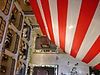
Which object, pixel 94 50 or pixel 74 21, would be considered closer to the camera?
pixel 74 21

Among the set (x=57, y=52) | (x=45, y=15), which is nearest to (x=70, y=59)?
(x=57, y=52)

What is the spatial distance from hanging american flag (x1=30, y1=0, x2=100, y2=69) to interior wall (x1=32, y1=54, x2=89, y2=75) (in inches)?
42.5

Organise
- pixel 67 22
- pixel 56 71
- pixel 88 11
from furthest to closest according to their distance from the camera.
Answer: pixel 56 71 < pixel 67 22 < pixel 88 11

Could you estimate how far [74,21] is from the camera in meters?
0.89

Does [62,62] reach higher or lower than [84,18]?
lower

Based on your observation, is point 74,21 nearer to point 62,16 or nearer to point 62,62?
point 62,16

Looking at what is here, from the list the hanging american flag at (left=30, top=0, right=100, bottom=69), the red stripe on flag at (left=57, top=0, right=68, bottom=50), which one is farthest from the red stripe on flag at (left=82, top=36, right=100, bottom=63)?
the red stripe on flag at (left=57, top=0, right=68, bottom=50)

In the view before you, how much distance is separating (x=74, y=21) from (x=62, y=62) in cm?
155

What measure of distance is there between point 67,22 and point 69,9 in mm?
138

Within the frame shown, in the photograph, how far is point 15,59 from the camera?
1.15m

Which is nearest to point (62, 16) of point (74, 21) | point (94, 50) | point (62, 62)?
point (74, 21)

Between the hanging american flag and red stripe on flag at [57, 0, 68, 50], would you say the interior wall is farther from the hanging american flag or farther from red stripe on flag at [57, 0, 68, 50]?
red stripe on flag at [57, 0, 68, 50]

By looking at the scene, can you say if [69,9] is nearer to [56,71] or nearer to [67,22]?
[67,22]

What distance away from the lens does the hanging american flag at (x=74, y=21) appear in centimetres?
77
